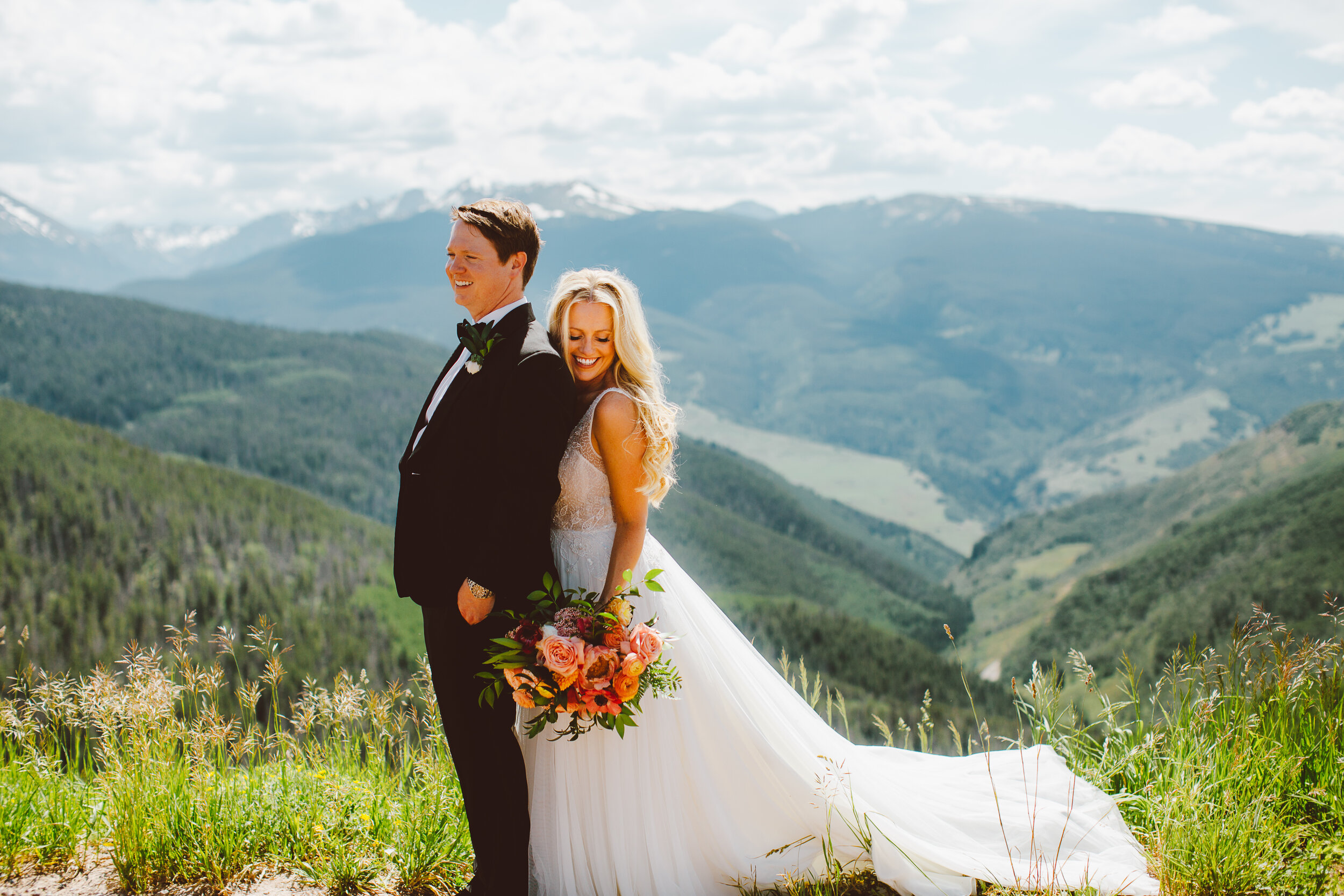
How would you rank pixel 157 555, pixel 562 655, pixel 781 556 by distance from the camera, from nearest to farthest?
1. pixel 562 655
2. pixel 157 555
3. pixel 781 556

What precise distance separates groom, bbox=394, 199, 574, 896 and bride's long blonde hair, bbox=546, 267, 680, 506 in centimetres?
20

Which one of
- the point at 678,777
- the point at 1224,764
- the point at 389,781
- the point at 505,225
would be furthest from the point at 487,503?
the point at 1224,764

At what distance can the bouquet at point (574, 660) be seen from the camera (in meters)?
3.18

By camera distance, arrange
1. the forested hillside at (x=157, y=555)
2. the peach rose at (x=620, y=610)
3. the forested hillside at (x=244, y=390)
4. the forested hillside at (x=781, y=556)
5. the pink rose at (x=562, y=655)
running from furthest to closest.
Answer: the forested hillside at (x=244, y=390)
the forested hillside at (x=781, y=556)
the forested hillside at (x=157, y=555)
the peach rose at (x=620, y=610)
the pink rose at (x=562, y=655)

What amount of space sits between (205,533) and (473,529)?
73.0 metres

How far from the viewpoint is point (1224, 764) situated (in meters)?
3.68

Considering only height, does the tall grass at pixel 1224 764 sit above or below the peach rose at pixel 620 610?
below

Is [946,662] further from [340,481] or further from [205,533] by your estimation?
[340,481]

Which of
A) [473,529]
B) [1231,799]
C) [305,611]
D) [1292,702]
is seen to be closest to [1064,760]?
[1231,799]

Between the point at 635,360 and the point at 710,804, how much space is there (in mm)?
1951

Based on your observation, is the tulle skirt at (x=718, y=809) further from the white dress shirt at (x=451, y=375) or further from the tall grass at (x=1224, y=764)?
the white dress shirt at (x=451, y=375)

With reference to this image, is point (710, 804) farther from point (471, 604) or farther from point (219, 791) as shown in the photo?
point (219, 791)

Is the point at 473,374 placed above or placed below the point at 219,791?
above

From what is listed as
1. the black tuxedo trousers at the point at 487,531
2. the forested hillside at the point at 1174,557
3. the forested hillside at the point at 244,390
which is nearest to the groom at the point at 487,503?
the black tuxedo trousers at the point at 487,531
